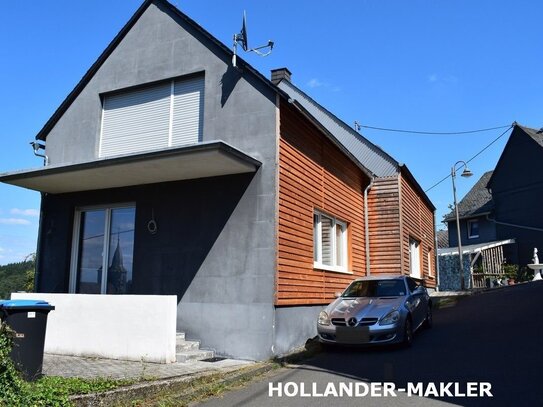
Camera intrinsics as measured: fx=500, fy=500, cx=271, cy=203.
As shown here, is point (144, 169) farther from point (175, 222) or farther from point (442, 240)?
point (442, 240)

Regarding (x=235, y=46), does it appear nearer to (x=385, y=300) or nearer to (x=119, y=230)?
(x=119, y=230)

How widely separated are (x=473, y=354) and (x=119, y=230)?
777cm

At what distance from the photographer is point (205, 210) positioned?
1017 cm

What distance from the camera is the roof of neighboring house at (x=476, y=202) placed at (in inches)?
1394

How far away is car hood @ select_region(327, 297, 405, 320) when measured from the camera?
379 inches

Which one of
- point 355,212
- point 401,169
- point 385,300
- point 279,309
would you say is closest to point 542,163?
point 401,169

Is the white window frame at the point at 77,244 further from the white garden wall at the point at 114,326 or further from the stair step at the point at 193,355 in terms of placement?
the stair step at the point at 193,355

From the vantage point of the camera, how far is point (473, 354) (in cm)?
873

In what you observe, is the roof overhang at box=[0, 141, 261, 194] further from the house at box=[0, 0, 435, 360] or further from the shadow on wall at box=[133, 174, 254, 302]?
the shadow on wall at box=[133, 174, 254, 302]

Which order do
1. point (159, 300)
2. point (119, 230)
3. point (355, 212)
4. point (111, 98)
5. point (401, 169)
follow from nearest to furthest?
point (159, 300), point (119, 230), point (111, 98), point (355, 212), point (401, 169)

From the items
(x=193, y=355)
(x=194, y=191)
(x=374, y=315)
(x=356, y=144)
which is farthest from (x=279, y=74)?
(x=193, y=355)

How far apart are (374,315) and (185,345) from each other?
3.60 metres

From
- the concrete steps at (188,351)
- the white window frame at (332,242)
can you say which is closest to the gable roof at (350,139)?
the white window frame at (332,242)

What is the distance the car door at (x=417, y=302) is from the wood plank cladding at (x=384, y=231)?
4.34 meters
